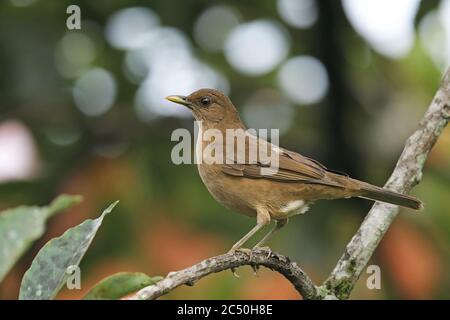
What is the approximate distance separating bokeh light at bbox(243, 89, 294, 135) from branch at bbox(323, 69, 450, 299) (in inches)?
112

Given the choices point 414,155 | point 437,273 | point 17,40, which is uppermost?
point 17,40

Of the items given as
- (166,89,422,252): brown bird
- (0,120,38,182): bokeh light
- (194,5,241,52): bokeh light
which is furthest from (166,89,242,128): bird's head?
(194,5,241,52): bokeh light

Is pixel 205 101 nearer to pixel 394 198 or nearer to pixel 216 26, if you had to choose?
pixel 216 26

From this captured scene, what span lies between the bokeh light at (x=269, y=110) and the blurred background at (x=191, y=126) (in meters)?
0.01

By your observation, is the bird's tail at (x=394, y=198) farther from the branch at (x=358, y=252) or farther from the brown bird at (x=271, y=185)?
the brown bird at (x=271, y=185)

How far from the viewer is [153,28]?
6.12m

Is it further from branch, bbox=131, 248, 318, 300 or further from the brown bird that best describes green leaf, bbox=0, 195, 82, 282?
the brown bird

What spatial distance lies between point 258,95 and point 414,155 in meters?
3.29

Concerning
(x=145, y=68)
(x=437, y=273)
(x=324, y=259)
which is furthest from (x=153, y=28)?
(x=437, y=273)

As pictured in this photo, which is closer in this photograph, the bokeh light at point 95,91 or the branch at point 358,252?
the branch at point 358,252

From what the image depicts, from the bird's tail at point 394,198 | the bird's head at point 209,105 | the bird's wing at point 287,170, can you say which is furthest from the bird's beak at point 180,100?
the bird's tail at point 394,198

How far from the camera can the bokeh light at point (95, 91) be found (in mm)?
6195
